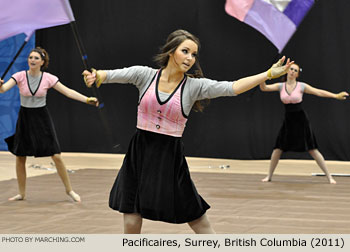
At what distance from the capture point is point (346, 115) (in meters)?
9.88

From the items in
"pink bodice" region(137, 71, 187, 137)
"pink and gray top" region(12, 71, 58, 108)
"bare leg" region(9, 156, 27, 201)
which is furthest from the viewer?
"bare leg" region(9, 156, 27, 201)

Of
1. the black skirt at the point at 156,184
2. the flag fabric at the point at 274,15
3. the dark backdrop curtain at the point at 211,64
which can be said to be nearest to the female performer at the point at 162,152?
the black skirt at the point at 156,184

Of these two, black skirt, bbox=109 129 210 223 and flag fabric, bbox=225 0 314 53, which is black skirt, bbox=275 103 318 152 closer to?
flag fabric, bbox=225 0 314 53

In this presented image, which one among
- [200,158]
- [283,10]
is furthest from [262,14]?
[200,158]

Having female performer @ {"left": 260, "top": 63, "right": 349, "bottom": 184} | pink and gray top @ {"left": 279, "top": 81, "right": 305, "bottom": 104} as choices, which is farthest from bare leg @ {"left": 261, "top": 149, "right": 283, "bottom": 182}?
pink and gray top @ {"left": 279, "top": 81, "right": 305, "bottom": 104}

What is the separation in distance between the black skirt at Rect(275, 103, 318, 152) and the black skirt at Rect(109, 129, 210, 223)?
14.7 feet

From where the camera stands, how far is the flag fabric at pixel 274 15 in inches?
261

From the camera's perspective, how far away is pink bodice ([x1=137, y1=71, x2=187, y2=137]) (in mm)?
3414

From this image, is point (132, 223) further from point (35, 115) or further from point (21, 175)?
point (21, 175)

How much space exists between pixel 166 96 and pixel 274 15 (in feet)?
11.9

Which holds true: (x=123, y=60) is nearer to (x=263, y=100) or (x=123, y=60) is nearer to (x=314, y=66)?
(x=263, y=100)

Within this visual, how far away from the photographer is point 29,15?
16.1 ft

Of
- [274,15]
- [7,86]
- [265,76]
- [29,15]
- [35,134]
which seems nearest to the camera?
[265,76]

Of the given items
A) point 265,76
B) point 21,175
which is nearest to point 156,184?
point 265,76
